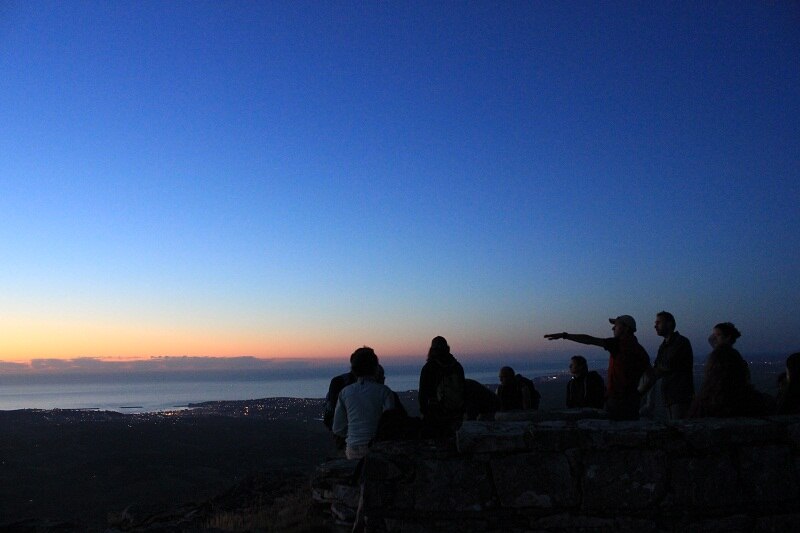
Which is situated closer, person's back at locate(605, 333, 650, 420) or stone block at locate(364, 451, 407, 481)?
stone block at locate(364, 451, 407, 481)

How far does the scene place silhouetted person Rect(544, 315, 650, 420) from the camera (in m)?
6.23

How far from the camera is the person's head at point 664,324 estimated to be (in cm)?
691

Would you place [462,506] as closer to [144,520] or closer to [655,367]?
[655,367]

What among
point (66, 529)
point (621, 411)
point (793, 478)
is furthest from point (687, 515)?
point (66, 529)

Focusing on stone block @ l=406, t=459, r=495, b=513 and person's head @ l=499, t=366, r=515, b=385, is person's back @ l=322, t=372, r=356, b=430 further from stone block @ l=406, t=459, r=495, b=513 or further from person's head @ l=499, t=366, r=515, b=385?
person's head @ l=499, t=366, r=515, b=385

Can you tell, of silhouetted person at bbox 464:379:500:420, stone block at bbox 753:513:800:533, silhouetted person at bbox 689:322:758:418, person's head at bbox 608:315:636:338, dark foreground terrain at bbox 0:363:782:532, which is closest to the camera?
stone block at bbox 753:513:800:533

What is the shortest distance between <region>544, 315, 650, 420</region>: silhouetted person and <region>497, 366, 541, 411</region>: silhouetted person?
11.2 ft

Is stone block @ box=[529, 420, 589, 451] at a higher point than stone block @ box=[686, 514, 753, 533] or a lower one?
higher

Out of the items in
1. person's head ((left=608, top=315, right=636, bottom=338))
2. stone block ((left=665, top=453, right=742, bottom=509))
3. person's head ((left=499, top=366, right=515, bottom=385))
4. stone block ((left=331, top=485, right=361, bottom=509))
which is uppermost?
person's head ((left=608, top=315, right=636, bottom=338))

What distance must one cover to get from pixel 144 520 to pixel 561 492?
24.4ft

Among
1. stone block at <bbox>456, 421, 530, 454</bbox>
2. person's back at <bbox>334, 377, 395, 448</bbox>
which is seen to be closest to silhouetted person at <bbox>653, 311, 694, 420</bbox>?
stone block at <bbox>456, 421, 530, 454</bbox>

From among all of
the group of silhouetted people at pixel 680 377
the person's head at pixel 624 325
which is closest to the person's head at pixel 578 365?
the group of silhouetted people at pixel 680 377

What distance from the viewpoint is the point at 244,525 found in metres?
7.54

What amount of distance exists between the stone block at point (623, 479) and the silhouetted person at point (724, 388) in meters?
1.10
